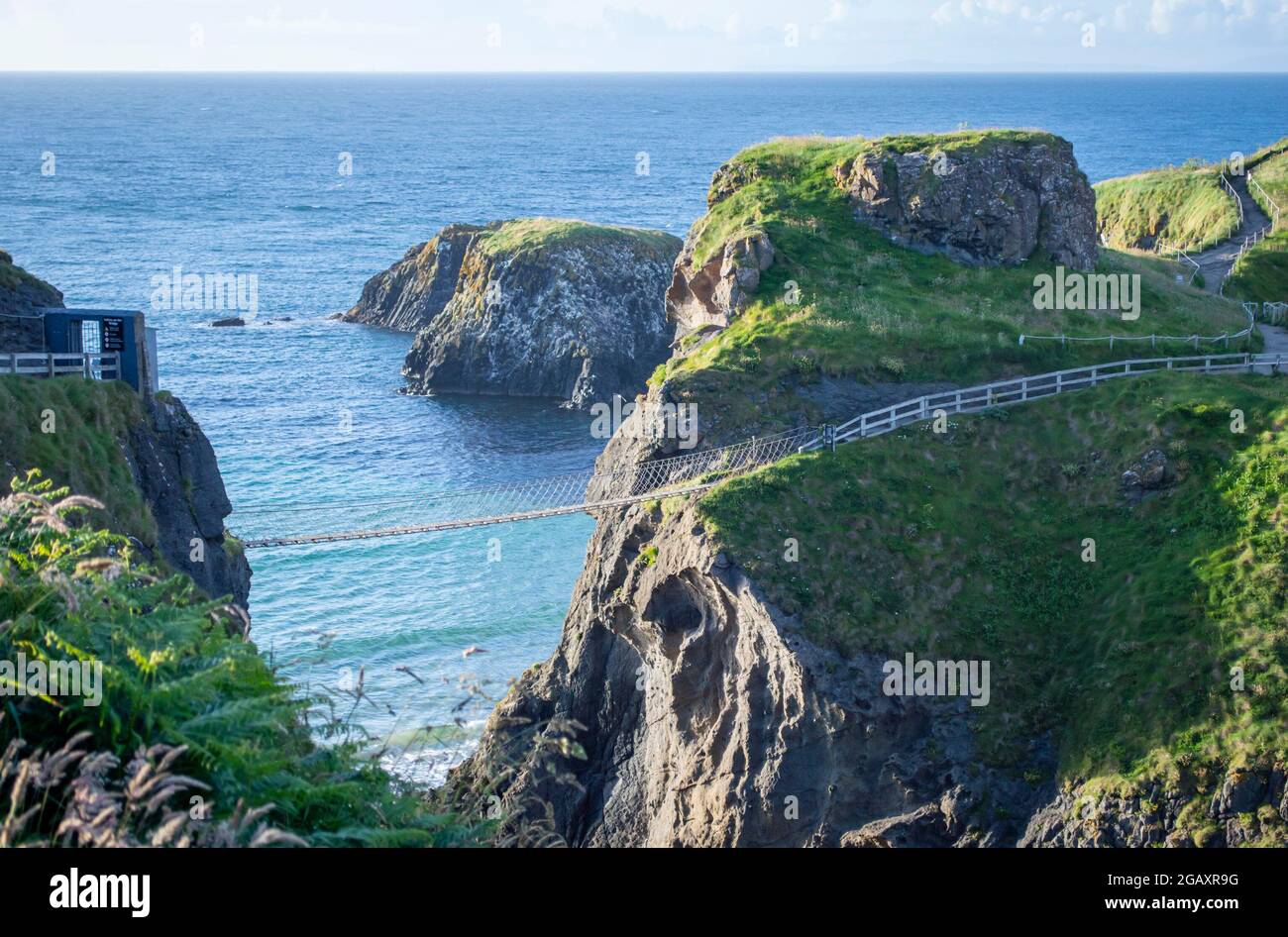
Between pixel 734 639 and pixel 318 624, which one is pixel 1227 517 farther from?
pixel 318 624

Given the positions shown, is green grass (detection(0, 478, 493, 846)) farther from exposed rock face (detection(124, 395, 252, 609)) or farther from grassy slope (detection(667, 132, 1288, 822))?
grassy slope (detection(667, 132, 1288, 822))

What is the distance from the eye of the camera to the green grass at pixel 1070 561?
105 ft

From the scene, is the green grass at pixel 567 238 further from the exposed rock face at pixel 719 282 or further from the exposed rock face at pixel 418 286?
the exposed rock face at pixel 719 282

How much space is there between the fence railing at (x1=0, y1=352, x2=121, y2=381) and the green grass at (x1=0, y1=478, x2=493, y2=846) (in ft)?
62.8

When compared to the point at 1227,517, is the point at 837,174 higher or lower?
higher

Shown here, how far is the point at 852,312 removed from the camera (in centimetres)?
4538

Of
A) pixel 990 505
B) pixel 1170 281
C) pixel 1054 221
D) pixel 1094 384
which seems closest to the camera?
pixel 990 505

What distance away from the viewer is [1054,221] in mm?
50562

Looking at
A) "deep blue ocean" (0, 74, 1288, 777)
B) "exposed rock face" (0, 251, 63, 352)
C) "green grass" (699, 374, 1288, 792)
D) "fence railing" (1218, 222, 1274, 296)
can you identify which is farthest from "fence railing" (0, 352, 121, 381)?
"fence railing" (1218, 222, 1274, 296)

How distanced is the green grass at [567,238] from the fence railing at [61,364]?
2352 inches

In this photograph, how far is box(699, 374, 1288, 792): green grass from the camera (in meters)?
31.9

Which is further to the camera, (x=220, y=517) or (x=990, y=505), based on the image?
(x=990, y=505)

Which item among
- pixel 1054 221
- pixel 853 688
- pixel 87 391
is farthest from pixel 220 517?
pixel 1054 221

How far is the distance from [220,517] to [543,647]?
19239 millimetres
